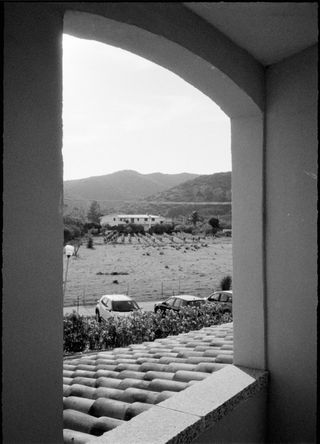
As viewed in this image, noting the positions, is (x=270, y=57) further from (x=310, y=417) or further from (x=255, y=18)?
(x=310, y=417)

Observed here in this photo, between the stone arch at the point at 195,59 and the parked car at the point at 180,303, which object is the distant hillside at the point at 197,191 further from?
the stone arch at the point at 195,59

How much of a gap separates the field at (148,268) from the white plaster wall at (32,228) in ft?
75.4

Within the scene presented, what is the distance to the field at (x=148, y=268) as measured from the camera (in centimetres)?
2948

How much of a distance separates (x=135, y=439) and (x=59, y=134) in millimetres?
1365

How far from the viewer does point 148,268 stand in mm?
37750

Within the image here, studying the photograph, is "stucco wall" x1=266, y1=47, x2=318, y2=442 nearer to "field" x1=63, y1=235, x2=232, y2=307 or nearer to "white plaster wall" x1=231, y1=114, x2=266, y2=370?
"white plaster wall" x1=231, y1=114, x2=266, y2=370

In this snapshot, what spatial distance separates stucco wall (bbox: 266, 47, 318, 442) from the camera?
272 cm

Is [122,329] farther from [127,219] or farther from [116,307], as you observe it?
[127,219]

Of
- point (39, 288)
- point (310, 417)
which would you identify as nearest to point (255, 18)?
point (39, 288)

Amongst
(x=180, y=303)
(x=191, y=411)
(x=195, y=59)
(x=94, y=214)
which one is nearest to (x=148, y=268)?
(x=94, y=214)

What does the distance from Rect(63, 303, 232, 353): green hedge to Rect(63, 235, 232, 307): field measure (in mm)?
14174

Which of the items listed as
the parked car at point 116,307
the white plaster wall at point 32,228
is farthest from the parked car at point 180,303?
the white plaster wall at point 32,228

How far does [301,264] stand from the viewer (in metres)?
2.76

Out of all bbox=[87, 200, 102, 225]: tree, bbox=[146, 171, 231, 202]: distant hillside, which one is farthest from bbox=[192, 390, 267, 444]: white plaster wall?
bbox=[87, 200, 102, 225]: tree
